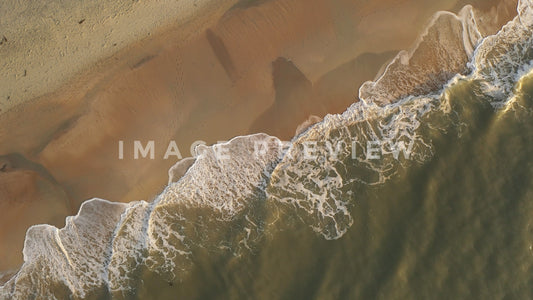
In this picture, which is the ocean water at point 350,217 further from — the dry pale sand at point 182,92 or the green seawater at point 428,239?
the dry pale sand at point 182,92

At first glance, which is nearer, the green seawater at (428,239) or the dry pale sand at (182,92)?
the green seawater at (428,239)

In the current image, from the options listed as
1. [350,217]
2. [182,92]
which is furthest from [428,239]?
[182,92]

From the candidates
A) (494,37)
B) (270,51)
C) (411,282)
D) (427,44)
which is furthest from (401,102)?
(411,282)

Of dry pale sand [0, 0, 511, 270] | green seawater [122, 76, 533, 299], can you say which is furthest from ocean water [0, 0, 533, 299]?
dry pale sand [0, 0, 511, 270]

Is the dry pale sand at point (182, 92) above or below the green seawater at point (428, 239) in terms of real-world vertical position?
above

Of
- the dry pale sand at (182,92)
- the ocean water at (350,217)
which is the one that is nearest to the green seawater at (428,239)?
the ocean water at (350,217)

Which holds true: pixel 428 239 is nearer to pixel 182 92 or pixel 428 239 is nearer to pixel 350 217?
pixel 350 217

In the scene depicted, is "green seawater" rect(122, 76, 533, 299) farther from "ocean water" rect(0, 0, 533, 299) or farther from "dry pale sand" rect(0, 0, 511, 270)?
"dry pale sand" rect(0, 0, 511, 270)
